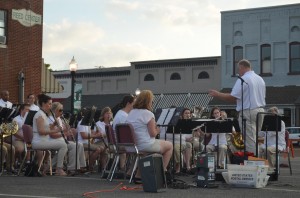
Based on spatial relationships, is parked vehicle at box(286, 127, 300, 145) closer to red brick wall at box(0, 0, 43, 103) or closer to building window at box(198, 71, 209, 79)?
building window at box(198, 71, 209, 79)

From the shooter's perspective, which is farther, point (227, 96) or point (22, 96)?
point (22, 96)

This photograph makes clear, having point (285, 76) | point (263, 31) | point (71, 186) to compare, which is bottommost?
point (71, 186)

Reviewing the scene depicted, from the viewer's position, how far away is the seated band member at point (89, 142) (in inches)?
712

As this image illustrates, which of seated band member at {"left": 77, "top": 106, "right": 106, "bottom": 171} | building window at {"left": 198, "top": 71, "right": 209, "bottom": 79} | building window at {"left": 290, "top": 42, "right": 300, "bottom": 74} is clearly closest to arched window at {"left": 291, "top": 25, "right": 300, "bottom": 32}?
building window at {"left": 290, "top": 42, "right": 300, "bottom": 74}

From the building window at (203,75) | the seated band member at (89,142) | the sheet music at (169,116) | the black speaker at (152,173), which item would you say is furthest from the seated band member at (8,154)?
the building window at (203,75)

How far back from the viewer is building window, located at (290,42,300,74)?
53.5 metres

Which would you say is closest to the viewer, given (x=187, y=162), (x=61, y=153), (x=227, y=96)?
(x=227, y=96)

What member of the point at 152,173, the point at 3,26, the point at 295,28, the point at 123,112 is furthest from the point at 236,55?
the point at 152,173

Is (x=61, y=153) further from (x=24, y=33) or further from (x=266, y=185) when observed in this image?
(x=24, y=33)

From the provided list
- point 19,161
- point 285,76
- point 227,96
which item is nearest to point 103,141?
point 19,161

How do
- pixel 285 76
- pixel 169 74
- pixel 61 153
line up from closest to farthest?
pixel 61 153 < pixel 285 76 < pixel 169 74

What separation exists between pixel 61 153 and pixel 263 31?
135 feet

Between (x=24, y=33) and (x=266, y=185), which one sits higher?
(x=24, y=33)

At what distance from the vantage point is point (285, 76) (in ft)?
177
